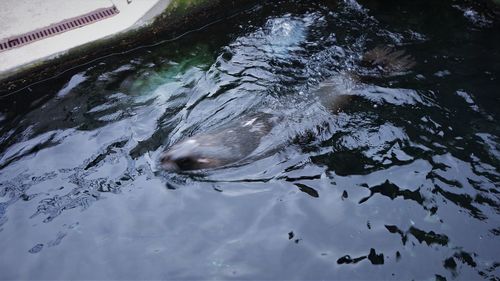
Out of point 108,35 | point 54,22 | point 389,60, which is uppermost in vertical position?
point 54,22

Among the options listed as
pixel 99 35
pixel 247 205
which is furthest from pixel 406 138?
pixel 99 35

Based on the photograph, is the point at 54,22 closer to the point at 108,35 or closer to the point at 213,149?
the point at 108,35

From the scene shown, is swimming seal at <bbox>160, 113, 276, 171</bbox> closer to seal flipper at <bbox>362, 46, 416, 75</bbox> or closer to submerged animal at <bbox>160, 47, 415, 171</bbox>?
submerged animal at <bbox>160, 47, 415, 171</bbox>

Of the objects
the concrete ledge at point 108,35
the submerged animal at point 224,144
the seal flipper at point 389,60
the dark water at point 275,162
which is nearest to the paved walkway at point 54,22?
the concrete ledge at point 108,35

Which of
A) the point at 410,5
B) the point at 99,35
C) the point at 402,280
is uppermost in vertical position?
the point at 99,35

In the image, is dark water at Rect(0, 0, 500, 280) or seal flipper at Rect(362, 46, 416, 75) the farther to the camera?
seal flipper at Rect(362, 46, 416, 75)

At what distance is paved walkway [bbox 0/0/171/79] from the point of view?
5.86 m

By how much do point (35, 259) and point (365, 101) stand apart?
13.3 ft

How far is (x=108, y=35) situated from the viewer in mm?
6191

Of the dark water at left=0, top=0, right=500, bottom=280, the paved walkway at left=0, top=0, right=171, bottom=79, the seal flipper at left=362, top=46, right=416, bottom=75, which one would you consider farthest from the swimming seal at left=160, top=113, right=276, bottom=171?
the paved walkway at left=0, top=0, right=171, bottom=79

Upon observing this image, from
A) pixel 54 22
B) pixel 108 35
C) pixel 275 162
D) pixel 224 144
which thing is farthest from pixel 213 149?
pixel 54 22

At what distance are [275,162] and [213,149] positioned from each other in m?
0.71

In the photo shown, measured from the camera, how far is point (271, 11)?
23.2 feet

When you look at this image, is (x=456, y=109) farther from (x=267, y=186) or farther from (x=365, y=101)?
(x=267, y=186)
